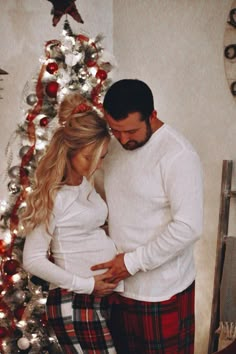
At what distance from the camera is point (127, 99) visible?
1637 mm

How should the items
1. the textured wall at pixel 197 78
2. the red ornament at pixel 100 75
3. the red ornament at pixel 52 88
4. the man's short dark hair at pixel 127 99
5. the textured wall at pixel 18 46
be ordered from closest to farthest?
the man's short dark hair at pixel 127 99 → the red ornament at pixel 52 88 → the red ornament at pixel 100 75 → the textured wall at pixel 197 78 → the textured wall at pixel 18 46

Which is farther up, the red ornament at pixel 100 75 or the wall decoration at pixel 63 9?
the wall decoration at pixel 63 9

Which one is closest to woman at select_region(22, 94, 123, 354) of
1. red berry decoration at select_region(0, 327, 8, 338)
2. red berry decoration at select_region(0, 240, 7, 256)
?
red berry decoration at select_region(0, 240, 7, 256)

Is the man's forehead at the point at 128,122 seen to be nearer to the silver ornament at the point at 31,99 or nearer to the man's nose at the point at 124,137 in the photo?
the man's nose at the point at 124,137

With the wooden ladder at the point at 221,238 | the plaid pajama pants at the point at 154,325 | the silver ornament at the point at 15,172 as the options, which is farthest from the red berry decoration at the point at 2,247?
the wooden ladder at the point at 221,238

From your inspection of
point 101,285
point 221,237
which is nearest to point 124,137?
point 101,285

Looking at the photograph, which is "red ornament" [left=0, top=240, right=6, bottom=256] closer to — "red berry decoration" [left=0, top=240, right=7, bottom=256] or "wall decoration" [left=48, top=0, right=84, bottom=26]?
"red berry decoration" [left=0, top=240, right=7, bottom=256]

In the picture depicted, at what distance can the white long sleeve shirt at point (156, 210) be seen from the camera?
5.47 feet

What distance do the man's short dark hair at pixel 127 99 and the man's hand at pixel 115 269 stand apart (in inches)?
19.6

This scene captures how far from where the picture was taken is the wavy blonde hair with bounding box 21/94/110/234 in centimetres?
167

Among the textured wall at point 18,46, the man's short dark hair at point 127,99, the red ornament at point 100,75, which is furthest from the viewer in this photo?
the textured wall at point 18,46

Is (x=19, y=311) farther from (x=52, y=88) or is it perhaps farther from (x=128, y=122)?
(x=128, y=122)

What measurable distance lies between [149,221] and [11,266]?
0.88 meters

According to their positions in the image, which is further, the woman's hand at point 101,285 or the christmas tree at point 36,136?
the christmas tree at point 36,136
